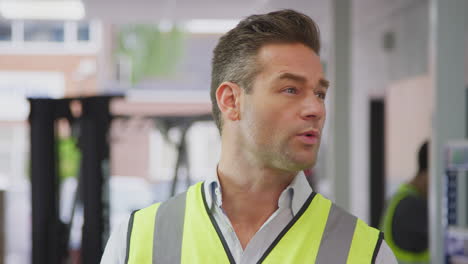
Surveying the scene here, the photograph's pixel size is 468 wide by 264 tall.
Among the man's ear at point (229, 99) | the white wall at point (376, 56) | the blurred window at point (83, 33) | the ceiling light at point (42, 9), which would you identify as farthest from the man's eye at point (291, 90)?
the blurred window at point (83, 33)

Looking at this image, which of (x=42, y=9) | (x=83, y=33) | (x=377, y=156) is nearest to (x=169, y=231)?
(x=42, y=9)

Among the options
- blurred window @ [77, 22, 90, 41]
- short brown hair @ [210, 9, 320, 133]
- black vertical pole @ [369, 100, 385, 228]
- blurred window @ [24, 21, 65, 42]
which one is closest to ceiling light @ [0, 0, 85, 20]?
black vertical pole @ [369, 100, 385, 228]

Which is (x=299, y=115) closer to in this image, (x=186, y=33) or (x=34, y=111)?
(x=34, y=111)

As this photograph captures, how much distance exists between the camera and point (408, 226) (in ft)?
11.9

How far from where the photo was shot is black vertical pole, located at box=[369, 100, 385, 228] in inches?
323

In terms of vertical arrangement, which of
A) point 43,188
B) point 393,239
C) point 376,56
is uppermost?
point 376,56

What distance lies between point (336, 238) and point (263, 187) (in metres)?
0.17

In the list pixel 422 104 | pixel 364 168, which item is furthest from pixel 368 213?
pixel 422 104

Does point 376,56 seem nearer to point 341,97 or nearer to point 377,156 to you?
point 377,156

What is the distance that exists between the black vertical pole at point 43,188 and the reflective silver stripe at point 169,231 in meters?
3.16

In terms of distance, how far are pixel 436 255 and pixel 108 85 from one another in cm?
1830

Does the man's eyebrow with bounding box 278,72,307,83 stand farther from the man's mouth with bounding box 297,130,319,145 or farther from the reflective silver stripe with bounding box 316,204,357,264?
the reflective silver stripe with bounding box 316,204,357,264

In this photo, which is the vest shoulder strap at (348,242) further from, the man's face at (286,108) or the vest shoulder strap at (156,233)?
the vest shoulder strap at (156,233)

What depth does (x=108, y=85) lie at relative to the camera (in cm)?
2108
